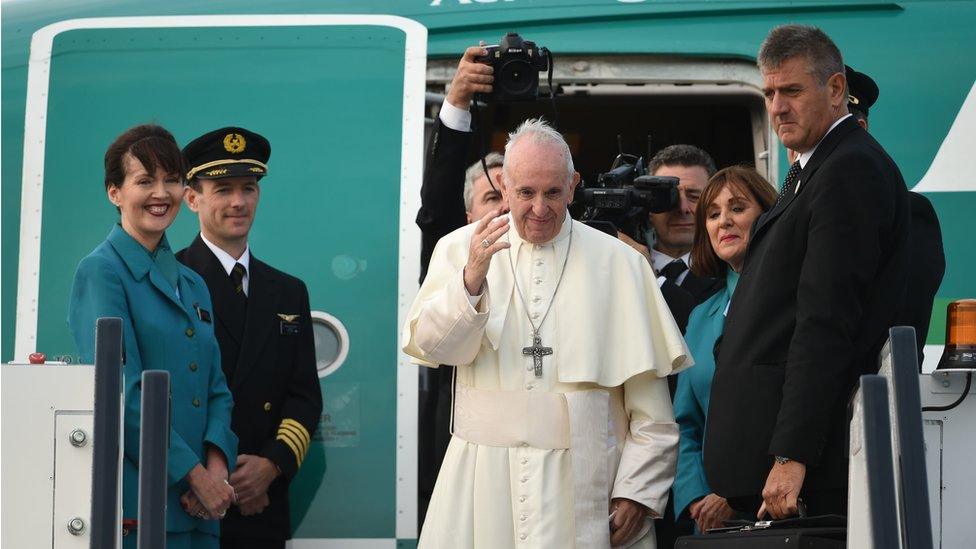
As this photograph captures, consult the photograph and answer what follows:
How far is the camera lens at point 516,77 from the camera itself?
487 cm

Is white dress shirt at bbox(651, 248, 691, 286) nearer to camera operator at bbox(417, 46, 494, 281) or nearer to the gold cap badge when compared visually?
camera operator at bbox(417, 46, 494, 281)

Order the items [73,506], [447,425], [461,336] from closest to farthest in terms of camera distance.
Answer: [73,506] < [461,336] < [447,425]

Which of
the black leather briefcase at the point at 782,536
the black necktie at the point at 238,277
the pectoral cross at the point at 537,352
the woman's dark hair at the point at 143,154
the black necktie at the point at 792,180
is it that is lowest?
the black leather briefcase at the point at 782,536

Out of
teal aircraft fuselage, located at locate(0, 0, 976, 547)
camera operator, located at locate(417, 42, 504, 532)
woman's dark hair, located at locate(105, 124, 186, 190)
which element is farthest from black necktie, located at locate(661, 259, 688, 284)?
woman's dark hair, located at locate(105, 124, 186, 190)

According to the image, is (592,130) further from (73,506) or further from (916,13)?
(73,506)

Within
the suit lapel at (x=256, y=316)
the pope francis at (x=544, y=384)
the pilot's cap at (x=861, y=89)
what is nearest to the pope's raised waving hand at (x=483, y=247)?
the pope francis at (x=544, y=384)

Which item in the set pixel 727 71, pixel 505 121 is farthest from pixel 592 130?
pixel 727 71

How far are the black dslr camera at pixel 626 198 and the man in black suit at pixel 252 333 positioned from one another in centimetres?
118

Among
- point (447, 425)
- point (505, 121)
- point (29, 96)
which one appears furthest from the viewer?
point (505, 121)

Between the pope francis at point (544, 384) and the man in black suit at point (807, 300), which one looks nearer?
the man in black suit at point (807, 300)

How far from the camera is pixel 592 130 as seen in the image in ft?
28.7

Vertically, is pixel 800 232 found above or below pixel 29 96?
below

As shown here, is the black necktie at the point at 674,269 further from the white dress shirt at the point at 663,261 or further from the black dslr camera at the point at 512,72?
the black dslr camera at the point at 512,72

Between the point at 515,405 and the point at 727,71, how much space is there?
2.33 meters
